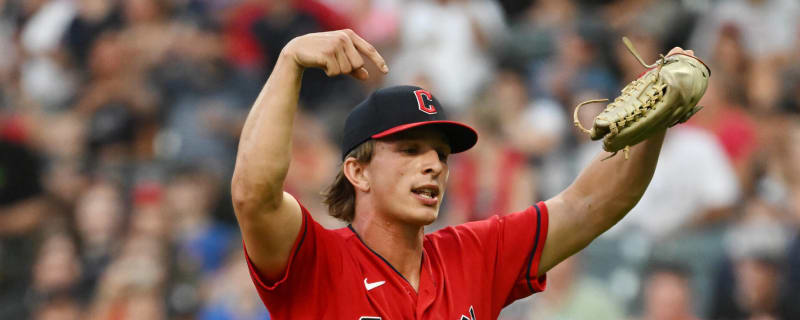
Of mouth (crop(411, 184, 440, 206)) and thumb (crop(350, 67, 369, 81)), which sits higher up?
thumb (crop(350, 67, 369, 81))

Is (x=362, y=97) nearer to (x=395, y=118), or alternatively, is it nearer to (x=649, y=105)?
(x=395, y=118)

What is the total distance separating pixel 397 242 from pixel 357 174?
260 millimetres

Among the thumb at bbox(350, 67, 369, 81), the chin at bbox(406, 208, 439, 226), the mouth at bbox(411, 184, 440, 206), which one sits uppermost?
the thumb at bbox(350, 67, 369, 81)

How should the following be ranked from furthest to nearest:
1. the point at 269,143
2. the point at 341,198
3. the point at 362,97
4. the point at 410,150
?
the point at 362,97, the point at 341,198, the point at 410,150, the point at 269,143

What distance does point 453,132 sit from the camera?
11.5 feet

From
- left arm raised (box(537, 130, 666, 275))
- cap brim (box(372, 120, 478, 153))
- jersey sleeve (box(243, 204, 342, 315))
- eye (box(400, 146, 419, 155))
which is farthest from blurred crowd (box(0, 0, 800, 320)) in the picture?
jersey sleeve (box(243, 204, 342, 315))

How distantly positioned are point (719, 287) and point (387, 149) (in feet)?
11.4

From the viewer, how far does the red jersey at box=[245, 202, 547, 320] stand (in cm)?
313

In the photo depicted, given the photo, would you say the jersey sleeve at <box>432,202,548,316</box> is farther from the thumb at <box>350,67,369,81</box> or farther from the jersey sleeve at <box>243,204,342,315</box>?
the thumb at <box>350,67,369,81</box>

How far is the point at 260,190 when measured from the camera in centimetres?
294

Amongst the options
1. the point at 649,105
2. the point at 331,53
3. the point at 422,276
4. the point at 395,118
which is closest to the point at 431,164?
the point at 395,118

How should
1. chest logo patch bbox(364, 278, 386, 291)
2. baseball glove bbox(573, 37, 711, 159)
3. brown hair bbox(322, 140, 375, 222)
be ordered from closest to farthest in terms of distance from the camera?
baseball glove bbox(573, 37, 711, 159)
chest logo patch bbox(364, 278, 386, 291)
brown hair bbox(322, 140, 375, 222)

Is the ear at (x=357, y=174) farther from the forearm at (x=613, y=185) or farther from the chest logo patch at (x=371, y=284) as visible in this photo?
the forearm at (x=613, y=185)

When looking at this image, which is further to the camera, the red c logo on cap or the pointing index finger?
the red c logo on cap
